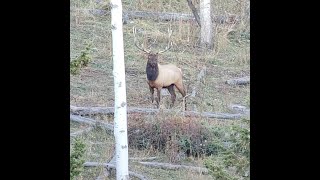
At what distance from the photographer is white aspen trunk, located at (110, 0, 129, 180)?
4.22 m

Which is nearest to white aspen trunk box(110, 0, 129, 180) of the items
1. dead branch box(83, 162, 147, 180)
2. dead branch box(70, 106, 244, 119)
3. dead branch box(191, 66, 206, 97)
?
dead branch box(83, 162, 147, 180)

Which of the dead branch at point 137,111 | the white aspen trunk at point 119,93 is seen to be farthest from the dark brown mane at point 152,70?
the white aspen trunk at point 119,93

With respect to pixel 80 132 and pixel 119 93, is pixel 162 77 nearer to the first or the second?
pixel 80 132

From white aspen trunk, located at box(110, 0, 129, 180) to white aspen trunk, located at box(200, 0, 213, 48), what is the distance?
2.27 metres

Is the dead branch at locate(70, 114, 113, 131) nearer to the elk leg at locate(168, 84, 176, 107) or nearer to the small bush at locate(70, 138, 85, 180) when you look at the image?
the elk leg at locate(168, 84, 176, 107)

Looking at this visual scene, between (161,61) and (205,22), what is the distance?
127cm

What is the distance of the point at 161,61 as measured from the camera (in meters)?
5.66

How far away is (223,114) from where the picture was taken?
5672 millimetres

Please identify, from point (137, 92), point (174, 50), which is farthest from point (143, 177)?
point (174, 50)

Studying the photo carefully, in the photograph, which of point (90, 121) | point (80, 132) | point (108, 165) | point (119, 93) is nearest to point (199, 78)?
point (90, 121)

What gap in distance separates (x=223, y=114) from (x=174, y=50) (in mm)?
841
